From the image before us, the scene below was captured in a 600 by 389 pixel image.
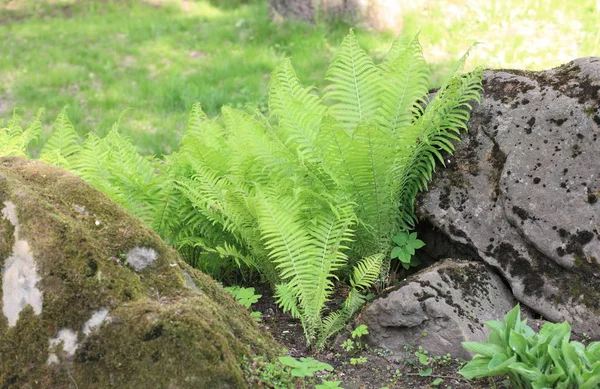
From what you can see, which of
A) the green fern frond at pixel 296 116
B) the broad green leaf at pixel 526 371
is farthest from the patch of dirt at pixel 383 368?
the green fern frond at pixel 296 116

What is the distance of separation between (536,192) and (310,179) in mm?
1333

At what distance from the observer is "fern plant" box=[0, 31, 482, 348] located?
11.7ft

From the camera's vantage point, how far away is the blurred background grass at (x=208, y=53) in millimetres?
7875

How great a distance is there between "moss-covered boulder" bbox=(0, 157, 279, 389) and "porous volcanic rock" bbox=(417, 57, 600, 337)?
1554 mm

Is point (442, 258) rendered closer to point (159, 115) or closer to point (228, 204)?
point (228, 204)

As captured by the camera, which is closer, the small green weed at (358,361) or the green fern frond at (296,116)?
the small green weed at (358,361)

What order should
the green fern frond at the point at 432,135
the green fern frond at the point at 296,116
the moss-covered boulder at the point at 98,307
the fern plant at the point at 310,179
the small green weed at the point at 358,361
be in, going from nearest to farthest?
the moss-covered boulder at the point at 98,307
the small green weed at the point at 358,361
the fern plant at the point at 310,179
the green fern frond at the point at 432,135
the green fern frond at the point at 296,116

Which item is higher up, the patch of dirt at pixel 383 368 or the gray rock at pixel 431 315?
the gray rock at pixel 431 315

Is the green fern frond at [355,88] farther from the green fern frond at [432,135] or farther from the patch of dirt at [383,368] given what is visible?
the patch of dirt at [383,368]

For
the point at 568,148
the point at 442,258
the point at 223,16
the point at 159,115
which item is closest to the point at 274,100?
the point at 442,258

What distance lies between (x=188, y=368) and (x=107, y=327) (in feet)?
1.24

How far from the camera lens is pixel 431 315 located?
133 inches

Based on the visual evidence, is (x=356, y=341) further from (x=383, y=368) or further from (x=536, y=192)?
(x=536, y=192)

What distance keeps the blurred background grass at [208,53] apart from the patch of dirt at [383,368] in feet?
13.4
